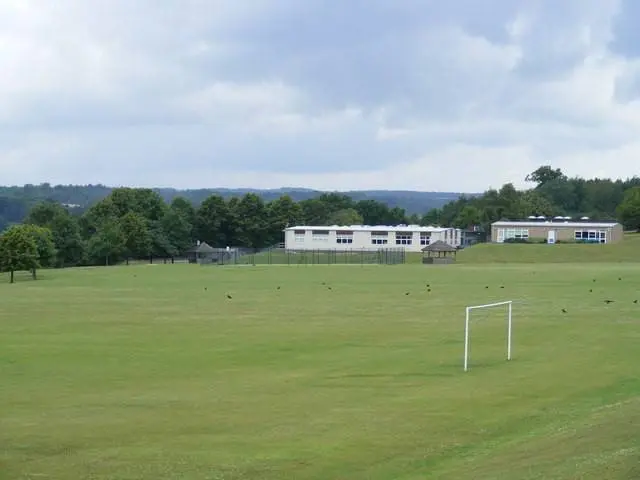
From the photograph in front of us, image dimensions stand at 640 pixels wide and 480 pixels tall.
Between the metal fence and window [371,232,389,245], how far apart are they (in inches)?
361

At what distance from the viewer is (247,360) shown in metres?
28.2

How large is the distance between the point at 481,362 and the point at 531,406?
6.77 m

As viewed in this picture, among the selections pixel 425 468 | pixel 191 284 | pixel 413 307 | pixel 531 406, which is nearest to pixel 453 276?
pixel 191 284

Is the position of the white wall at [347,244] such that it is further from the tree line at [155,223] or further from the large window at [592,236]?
the large window at [592,236]

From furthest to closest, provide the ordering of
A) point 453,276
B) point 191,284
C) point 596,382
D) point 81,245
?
point 81,245 < point 453,276 < point 191,284 < point 596,382

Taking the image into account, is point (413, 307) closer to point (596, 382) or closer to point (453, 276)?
point (596, 382)

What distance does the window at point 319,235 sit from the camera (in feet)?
445

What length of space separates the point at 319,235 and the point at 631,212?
4944 cm

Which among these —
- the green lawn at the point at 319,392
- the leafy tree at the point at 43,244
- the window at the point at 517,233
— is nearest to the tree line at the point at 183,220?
the leafy tree at the point at 43,244

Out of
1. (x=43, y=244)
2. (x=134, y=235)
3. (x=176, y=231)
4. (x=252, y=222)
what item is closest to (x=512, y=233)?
(x=252, y=222)

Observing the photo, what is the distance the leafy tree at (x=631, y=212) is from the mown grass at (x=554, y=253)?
35120mm

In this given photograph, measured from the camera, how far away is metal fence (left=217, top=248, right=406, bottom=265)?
108812 millimetres

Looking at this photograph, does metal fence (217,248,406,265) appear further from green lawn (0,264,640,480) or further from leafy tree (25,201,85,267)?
green lawn (0,264,640,480)

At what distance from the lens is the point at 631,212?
488 feet
